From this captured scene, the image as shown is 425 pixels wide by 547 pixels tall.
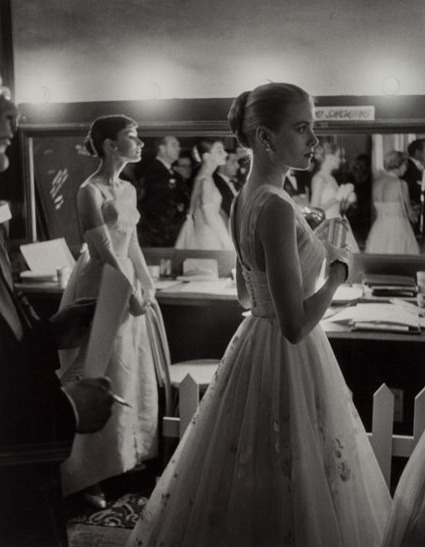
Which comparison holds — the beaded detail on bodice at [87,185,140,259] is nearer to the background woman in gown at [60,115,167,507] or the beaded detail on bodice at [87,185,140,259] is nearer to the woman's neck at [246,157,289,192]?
the background woman in gown at [60,115,167,507]

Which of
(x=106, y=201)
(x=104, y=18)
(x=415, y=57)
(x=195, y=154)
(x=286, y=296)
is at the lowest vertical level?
(x=286, y=296)

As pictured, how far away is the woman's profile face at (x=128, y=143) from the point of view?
282 cm

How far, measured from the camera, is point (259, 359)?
65.9 inches

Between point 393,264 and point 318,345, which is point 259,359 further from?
point 393,264

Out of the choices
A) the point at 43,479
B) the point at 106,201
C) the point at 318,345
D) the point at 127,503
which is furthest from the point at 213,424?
the point at 106,201

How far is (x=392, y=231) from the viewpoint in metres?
3.49

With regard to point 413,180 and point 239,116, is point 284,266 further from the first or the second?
point 413,180

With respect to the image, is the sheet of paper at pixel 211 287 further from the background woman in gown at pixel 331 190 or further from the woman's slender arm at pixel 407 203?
the woman's slender arm at pixel 407 203

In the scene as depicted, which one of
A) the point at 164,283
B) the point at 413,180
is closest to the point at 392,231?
the point at 413,180

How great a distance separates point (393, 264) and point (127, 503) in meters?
1.89

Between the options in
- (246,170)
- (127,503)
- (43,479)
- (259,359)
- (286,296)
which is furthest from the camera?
(246,170)

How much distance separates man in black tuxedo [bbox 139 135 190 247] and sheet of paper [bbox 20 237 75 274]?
482 millimetres

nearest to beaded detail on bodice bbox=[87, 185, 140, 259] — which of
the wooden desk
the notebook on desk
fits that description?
the wooden desk

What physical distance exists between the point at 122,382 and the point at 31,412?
1.97m
